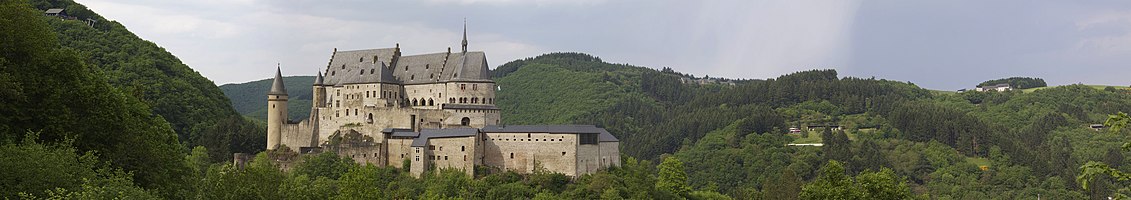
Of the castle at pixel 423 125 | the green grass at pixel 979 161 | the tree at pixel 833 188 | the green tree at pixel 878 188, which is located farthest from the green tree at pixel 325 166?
the green grass at pixel 979 161

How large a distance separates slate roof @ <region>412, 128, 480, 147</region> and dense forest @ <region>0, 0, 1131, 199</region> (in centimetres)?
222

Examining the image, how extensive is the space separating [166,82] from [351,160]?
40086mm

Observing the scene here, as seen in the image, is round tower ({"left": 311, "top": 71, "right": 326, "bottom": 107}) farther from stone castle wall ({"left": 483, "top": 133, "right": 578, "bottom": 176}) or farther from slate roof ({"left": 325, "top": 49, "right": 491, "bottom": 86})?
stone castle wall ({"left": 483, "top": 133, "right": 578, "bottom": 176})

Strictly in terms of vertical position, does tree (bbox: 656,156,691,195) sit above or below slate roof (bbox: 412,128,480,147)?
below

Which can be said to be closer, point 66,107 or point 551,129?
point 66,107

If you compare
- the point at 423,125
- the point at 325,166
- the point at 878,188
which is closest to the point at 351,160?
the point at 325,166

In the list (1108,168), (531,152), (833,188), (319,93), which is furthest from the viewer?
(319,93)

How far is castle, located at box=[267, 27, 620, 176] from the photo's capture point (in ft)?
265

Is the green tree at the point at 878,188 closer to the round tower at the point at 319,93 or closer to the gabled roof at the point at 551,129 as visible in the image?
the gabled roof at the point at 551,129

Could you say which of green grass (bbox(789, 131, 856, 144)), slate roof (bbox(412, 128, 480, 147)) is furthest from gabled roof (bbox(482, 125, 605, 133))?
green grass (bbox(789, 131, 856, 144))

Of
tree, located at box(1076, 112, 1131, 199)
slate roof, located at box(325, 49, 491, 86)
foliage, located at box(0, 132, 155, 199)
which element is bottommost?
foliage, located at box(0, 132, 155, 199)

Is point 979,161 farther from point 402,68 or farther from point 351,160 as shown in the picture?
point 351,160

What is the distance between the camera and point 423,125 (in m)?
86.8

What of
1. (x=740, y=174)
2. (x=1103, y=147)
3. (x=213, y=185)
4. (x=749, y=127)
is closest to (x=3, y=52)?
(x=213, y=185)
